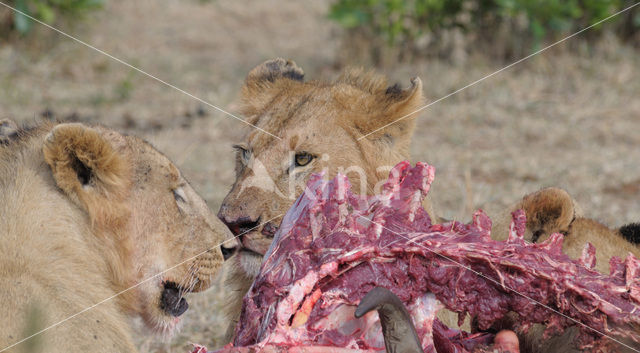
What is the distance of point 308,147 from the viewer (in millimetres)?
3387

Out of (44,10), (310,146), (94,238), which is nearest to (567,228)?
(310,146)

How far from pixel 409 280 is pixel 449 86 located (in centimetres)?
652

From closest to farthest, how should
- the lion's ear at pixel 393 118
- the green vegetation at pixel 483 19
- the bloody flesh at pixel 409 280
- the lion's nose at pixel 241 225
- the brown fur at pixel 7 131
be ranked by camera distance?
1. the bloody flesh at pixel 409 280
2. the brown fur at pixel 7 131
3. the lion's nose at pixel 241 225
4. the lion's ear at pixel 393 118
5. the green vegetation at pixel 483 19

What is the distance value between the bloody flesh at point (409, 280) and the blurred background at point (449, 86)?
9.90 feet

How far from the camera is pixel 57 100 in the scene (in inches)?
333

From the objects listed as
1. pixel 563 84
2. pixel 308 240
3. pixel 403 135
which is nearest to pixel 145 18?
pixel 563 84

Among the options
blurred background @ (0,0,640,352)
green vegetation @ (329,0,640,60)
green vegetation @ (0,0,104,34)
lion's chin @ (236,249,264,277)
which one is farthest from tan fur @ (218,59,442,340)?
green vegetation @ (0,0,104,34)

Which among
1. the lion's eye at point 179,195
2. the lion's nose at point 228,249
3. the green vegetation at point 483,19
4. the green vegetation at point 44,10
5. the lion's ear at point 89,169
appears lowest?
the green vegetation at point 44,10

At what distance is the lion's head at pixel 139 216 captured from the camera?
263 cm

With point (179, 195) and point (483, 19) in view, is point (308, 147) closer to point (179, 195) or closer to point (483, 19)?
point (179, 195)

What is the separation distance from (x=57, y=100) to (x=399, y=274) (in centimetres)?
680

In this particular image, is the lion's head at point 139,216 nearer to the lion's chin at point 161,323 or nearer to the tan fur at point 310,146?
the lion's chin at point 161,323

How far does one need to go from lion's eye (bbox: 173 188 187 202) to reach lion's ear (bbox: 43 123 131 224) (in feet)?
0.72

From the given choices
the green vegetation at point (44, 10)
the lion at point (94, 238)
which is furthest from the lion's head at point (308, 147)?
the green vegetation at point (44, 10)
